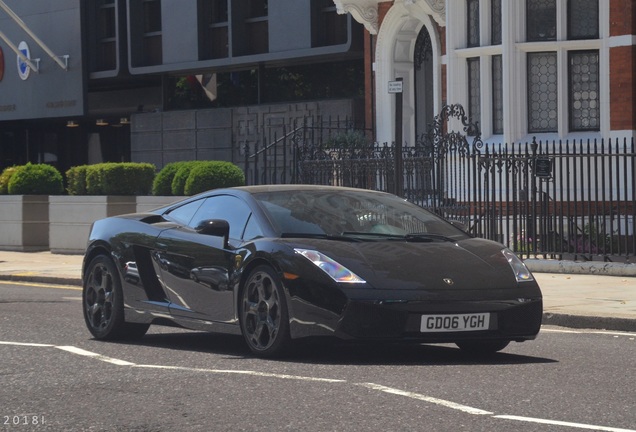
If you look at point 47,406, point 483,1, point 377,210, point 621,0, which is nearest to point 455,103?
point 483,1

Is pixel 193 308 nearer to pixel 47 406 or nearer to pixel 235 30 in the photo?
pixel 47 406

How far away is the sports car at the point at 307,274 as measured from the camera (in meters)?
9.25

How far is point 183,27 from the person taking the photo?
109 feet

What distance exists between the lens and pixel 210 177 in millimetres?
23422

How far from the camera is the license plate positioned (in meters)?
9.25

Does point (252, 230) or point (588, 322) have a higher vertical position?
point (252, 230)

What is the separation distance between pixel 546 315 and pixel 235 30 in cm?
1994

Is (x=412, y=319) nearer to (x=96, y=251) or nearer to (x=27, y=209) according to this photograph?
(x=96, y=251)

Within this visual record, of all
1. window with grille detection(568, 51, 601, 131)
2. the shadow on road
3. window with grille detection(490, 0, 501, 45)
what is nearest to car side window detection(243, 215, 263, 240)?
the shadow on road

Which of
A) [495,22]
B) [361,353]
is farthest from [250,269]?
[495,22]

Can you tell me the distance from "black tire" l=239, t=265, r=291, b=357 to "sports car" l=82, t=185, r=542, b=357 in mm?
10

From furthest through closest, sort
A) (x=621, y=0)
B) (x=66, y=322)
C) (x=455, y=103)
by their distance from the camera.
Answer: (x=455, y=103) < (x=621, y=0) < (x=66, y=322)

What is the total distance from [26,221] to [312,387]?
19.7 metres

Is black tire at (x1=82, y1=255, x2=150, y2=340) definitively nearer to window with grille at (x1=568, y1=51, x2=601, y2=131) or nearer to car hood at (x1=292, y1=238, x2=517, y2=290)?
car hood at (x1=292, y1=238, x2=517, y2=290)
